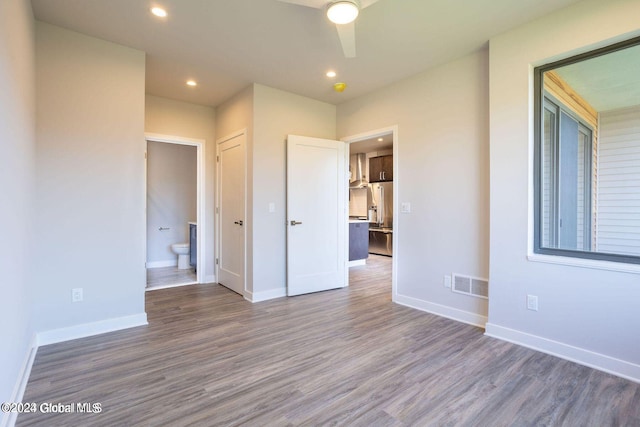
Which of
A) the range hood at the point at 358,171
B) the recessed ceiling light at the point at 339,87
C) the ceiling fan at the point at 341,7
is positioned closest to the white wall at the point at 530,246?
the ceiling fan at the point at 341,7

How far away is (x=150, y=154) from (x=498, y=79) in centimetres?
575

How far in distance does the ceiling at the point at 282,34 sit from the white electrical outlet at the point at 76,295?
2254 millimetres

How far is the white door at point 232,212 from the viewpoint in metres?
4.09

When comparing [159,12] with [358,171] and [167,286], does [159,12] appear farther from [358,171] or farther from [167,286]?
[358,171]

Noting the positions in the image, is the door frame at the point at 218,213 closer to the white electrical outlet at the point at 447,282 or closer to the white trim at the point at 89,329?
the white trim at the point at 89,329

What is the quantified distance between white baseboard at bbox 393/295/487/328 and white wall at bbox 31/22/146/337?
2.82m

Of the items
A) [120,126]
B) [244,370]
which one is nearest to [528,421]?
[244,370]

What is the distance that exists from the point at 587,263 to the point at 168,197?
20.7 feet

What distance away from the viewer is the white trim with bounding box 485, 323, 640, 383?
2127 mm

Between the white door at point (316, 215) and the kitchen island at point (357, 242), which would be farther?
the kitchen island at point (357, 242)

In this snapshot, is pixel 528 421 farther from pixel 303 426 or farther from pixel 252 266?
pixel 252 266

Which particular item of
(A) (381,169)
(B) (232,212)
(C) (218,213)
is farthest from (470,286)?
(A) (381,169)

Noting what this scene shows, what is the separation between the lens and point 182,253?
5.73m

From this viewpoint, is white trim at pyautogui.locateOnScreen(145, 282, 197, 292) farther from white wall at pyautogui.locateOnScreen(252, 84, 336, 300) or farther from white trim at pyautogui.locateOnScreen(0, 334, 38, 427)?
white trim at pyautogui.locateOnScreen(0, 334, 38, 427)
